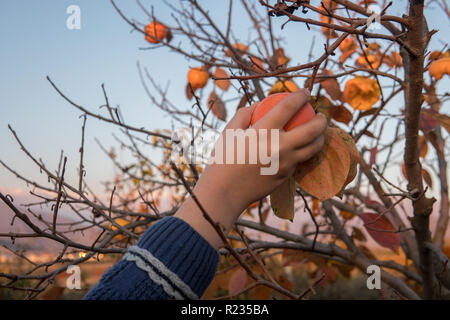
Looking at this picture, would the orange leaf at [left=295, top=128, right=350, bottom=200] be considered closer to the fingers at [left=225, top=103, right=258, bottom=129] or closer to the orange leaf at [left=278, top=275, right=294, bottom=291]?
the fingers at [left=225, top=103, right=258, bottom=129]

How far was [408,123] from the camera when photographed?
0.93 meters

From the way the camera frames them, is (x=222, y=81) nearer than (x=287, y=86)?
No

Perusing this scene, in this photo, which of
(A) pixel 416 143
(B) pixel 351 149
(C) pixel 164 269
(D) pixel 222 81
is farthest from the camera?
(D) pixel 222 81

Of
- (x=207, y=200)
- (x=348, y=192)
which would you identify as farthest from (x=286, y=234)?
(x=207, y=200)

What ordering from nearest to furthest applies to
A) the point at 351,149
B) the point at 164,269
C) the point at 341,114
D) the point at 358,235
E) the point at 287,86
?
1. the point at 164,269
2. the point at 351,149
3. the point at 341,114
4. the point at 287,86
5. the point at 358,235

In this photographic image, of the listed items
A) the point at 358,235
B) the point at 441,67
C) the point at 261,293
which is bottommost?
the point at 261,293

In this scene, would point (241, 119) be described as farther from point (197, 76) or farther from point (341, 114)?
point (197, 76)

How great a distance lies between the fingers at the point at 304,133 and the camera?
605 millimetres

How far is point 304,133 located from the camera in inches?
24.0

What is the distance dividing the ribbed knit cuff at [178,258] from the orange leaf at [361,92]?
83 centimetres

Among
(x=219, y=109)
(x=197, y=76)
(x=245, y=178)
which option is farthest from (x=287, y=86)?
(x=245, y=178)

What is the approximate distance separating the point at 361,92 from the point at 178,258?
89cm

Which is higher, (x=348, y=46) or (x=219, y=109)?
(x=348, y=46)
